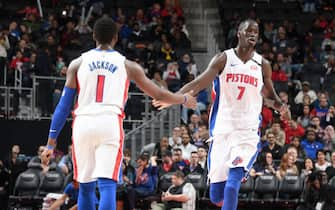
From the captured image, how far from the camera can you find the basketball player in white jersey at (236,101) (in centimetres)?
1012

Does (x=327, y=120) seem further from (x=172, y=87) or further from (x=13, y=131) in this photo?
(x=13, y=131)

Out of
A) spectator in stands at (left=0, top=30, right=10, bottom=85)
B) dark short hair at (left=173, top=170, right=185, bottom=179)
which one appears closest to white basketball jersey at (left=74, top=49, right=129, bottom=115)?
dark short hair at (left=173, top=170, right=185, bottom=179)

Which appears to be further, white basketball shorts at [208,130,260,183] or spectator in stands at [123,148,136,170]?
spectator in stands at [123,148,136,170]

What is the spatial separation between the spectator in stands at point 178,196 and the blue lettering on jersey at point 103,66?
7.67 meters

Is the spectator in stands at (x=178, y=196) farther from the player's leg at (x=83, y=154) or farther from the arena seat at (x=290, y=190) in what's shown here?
the player's leg at (x=83, y=154)

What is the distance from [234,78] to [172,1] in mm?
16317

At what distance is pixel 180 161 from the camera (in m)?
17.7

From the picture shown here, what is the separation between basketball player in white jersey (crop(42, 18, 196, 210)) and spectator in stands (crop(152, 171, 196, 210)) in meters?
7.30

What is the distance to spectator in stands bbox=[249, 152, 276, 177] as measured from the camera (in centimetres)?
1708

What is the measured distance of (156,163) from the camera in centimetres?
1784

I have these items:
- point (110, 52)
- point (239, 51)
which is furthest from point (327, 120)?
point (110, 52)

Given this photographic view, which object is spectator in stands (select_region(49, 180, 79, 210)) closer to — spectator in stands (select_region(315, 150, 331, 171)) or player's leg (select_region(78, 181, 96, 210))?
spectator in stands (select_region(315, 150, 331, 171))

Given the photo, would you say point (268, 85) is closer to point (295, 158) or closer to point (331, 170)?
point (331, 170)

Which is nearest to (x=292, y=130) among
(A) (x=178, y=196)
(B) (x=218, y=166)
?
(A) (x=178, y=196)
